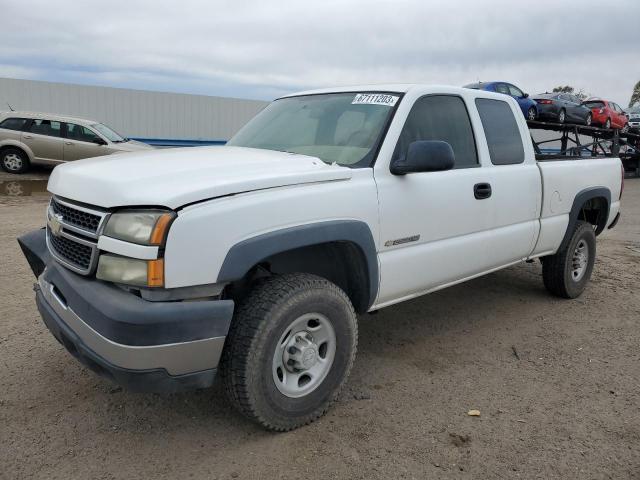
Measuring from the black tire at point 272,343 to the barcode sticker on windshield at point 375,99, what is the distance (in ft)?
4.47

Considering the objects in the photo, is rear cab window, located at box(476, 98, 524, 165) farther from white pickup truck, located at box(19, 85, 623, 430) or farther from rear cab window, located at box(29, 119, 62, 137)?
rear cab window, located at box(29, 119, 62, 137)

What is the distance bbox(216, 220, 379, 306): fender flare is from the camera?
2.51 m

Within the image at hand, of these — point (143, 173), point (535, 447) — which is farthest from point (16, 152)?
point (535, 447)

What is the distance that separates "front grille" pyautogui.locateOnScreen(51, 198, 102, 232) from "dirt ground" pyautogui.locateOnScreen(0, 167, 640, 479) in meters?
1.12

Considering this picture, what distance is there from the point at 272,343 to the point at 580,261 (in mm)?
4022

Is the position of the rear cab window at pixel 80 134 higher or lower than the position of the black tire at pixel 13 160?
higher

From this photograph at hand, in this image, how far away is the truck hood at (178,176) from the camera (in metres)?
2.43

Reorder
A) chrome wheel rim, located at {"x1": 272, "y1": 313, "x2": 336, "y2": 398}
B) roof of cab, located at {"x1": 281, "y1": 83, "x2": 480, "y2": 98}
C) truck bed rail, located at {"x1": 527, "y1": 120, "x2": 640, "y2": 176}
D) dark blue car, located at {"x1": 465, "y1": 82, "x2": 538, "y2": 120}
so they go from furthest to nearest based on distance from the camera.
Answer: dark blue car, located at {"x1": 465, "y1": 82, "x2": 538, "y2": 120}
truck bed rail, located at {"x1": 527, "y1": 120, "x2": 640, "y2": 176}
roof of cab, located at {"x1": 281, "y1": 83, "x2": 480, "y2": 98}
chrome wheel rim, located at {"x1": 272, "y1": 313, "x2": 336, "y2": 398}

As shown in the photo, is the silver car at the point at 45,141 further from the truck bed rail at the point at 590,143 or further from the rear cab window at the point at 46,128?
the truck bed rail at the point at 590,143

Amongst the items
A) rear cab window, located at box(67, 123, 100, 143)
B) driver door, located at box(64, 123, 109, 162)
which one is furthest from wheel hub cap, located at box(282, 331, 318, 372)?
rear cab window, located at box(67, 123, 100, 143)

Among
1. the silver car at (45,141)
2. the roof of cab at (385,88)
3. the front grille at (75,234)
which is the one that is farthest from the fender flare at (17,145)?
the front grille at (75,234)

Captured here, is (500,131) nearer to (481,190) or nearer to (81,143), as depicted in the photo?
(481,190)

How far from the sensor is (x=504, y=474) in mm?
2621

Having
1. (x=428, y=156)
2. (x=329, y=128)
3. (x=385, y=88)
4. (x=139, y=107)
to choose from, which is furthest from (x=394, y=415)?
(x=139, y=107)
